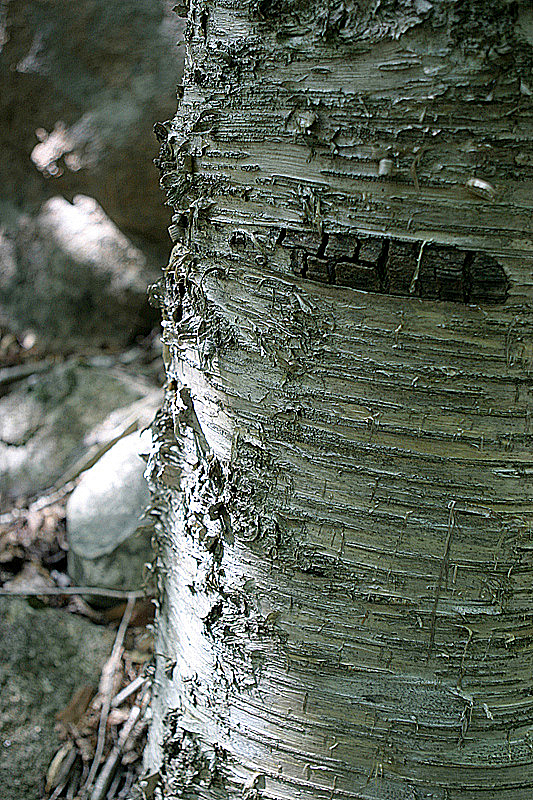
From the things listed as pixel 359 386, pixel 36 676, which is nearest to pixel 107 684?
pixel 36 676

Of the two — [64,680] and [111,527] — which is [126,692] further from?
[111,527]

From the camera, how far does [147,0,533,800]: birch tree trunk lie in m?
0.68

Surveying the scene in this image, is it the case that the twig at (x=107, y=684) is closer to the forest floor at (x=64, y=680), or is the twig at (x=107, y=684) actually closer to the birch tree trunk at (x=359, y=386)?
the forest floor at (x=64, y=680)

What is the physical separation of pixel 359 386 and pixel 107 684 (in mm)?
1394

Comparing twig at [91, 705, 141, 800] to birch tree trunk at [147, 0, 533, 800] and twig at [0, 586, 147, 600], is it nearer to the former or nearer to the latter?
twig at [0, 586, 147, 600]

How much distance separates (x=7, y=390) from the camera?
292 centimetres

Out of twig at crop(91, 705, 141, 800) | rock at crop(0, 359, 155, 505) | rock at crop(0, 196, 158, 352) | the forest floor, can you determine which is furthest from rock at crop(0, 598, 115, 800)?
rock at crop(0, 196, 158, 352)

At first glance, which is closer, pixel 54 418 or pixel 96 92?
pixel 54 418

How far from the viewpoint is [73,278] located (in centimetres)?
322

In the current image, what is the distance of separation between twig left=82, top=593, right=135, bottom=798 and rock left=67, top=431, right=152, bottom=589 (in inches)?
3.7

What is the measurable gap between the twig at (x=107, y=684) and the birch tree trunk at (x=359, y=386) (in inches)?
29.0

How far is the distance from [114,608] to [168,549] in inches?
42.9

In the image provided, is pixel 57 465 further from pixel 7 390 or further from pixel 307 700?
pixel 307 700

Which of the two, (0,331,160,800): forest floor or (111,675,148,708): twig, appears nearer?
(0,331,160,800): forest floor
